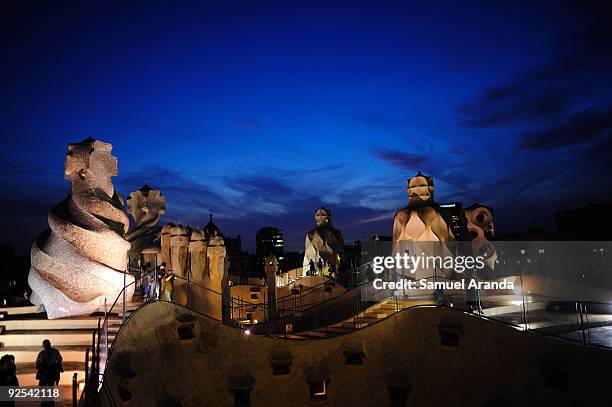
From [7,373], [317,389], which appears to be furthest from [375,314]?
[7,373]

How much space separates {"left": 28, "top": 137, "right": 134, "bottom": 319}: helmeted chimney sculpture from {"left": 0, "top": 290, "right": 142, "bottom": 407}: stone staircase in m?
0.52

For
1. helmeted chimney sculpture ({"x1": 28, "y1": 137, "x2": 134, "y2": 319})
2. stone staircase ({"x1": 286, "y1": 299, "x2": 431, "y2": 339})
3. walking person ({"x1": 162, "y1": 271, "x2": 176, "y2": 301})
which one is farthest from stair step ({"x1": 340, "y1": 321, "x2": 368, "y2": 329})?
helmeted chimney sculpture ({"x1": 28, "y1": 137, "x2": 134, "y2": 319})

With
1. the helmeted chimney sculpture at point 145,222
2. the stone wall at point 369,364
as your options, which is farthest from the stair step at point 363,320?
the helmeted chimney sculpture at point 145,222

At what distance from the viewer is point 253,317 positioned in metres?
15.4

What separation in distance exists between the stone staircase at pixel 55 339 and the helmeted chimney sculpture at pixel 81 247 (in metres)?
0.52

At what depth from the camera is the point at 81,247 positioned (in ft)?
34.5

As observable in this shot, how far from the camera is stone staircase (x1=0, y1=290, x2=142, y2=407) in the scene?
7203 mm

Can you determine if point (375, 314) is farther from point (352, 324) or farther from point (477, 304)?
point (477, 304)

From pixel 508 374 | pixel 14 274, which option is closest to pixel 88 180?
pixel 508 374

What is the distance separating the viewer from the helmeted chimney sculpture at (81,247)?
397 inches

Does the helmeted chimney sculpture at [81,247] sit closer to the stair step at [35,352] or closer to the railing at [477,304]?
the railing at [477,304]

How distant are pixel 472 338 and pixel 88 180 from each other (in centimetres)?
995

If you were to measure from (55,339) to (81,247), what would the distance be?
2700 millimetres

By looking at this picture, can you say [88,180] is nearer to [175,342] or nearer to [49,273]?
[49,273]
